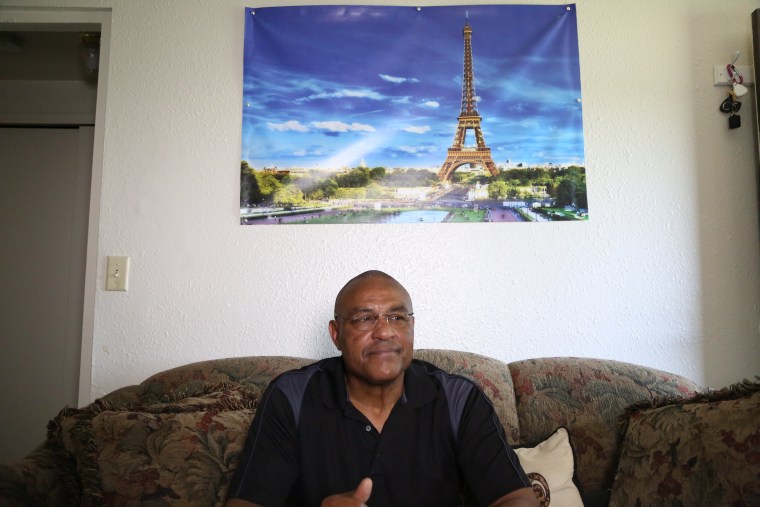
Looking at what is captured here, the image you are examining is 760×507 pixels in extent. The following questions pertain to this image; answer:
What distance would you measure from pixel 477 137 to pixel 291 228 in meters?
0.84

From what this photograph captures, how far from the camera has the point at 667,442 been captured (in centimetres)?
124

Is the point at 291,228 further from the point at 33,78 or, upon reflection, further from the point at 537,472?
the point at 33,78

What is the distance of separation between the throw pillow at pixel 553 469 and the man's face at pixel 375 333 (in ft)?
1.45

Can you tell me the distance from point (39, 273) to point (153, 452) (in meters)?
2.39

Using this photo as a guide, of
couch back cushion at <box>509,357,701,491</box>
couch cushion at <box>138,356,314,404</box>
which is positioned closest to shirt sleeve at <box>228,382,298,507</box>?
couch cushion at <box>138,356,314,404</box>

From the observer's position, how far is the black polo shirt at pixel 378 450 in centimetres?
113

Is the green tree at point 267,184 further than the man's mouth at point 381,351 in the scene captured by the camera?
Yes

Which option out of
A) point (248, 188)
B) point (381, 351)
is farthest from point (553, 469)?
point (248, 188)

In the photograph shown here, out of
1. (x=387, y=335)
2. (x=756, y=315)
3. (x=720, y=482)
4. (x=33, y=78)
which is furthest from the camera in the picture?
(x=33, y=78)

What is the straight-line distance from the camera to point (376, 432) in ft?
3.93

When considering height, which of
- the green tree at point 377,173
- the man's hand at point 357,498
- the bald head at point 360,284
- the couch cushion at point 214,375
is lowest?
the man's hand at point 357,498

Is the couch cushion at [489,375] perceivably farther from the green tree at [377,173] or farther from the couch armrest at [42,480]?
the couch armrest at [42,480]

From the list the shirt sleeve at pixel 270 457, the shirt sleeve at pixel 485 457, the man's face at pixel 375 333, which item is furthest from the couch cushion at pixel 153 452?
the shirt sleeve at pixel 485 457

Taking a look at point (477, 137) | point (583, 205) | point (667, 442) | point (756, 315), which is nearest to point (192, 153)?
point (477, 137)
